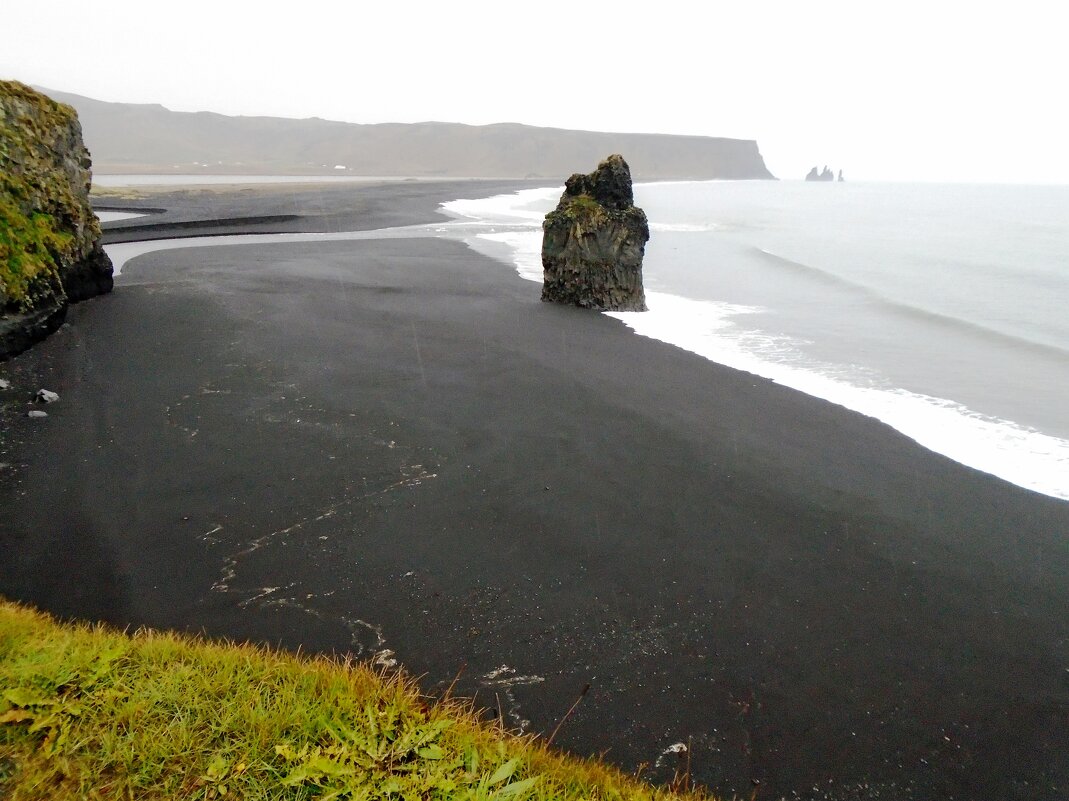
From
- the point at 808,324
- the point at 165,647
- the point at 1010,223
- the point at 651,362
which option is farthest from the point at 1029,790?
the point at 1010,223

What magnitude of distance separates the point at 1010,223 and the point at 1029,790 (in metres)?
65.8

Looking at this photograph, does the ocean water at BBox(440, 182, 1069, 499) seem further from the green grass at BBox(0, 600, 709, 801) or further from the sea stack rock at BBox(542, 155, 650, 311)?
the green grass at BBox(0, 600, 709, 801)

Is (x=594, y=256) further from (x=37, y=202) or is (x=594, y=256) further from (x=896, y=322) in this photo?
(x=37, y=202)

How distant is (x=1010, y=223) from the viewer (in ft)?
180

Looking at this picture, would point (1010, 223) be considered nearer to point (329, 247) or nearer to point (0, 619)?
point (329, 247)

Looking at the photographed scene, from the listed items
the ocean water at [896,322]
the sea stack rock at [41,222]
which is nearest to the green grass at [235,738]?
the ocean water at [896,322]

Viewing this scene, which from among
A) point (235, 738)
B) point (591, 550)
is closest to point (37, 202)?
point (591, 550)

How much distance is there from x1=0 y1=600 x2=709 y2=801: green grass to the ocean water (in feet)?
25.9

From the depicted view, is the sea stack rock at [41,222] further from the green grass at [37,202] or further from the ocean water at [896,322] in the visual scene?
the ocean water at [896,322]

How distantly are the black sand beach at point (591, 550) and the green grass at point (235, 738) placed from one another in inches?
48.7

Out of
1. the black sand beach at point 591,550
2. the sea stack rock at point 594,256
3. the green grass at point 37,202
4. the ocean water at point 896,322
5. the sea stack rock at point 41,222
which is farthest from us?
the sea stack rock at point 594,256

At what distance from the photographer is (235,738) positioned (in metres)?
2.87

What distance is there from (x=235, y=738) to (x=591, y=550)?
3.57 meters

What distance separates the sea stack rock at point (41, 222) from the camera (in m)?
10.8
